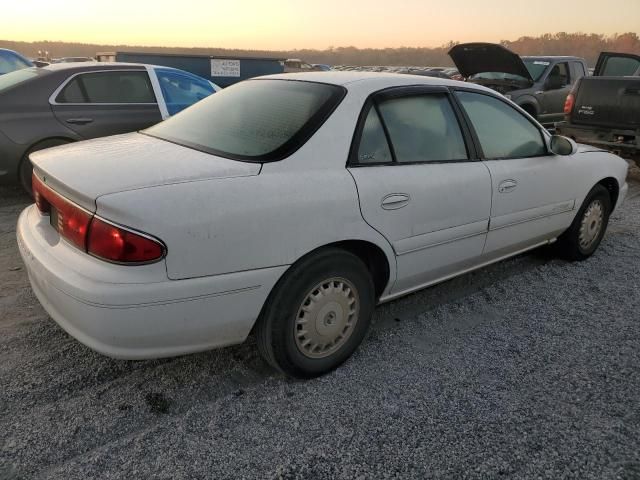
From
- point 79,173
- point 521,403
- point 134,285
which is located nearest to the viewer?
point 134,285

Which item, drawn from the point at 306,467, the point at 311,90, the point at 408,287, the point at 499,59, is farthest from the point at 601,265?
the point at 499,59

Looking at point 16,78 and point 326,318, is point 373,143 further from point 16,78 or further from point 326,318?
point 16,78

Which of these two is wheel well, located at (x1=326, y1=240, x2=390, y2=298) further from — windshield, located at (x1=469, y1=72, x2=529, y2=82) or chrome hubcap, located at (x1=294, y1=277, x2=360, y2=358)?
windshield, located at (x1=469, y1=72, x2=529, y2=82)

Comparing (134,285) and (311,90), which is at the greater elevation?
(311,90)

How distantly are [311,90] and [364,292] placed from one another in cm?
115

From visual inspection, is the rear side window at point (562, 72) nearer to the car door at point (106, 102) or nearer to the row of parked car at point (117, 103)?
the row of parked car at point (117, 103)

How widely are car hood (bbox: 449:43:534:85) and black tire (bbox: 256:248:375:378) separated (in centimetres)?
805

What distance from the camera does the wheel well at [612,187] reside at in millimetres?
4543

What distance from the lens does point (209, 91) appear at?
7160 millimetres

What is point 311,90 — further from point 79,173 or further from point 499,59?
point 499,59

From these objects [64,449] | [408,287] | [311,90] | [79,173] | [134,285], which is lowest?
[64,449]

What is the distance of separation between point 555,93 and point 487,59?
73.6 inches

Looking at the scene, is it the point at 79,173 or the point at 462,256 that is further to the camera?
the point at 462,256

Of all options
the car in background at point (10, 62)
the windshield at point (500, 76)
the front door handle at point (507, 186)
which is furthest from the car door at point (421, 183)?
the car in background at point (10, 62)
